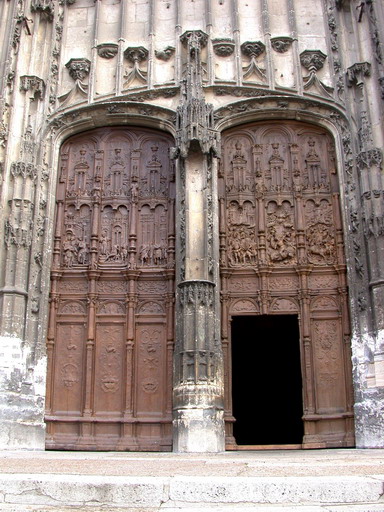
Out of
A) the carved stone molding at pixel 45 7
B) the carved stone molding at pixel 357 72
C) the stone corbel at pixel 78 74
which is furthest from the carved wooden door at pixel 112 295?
the carved stone molding at pixel 357 72

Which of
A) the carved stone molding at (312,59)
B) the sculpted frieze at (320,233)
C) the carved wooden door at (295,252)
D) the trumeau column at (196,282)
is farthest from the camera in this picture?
the carved stone molding at (312,59)

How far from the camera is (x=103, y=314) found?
13750 millimetres

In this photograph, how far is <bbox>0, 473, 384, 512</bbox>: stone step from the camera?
14.4 ft

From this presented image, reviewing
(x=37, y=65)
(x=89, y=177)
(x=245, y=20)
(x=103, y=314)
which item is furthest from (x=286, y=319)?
(x=37, y=65)

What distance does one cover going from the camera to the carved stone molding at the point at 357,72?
14031 millimetres

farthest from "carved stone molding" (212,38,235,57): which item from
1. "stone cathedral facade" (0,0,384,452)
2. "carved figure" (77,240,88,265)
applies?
"carved figure" (77,240,88,265)

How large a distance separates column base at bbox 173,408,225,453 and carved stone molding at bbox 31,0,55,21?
35.3ft

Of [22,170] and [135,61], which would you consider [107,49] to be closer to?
[135,61]

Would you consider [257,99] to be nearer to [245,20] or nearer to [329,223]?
[245,20]

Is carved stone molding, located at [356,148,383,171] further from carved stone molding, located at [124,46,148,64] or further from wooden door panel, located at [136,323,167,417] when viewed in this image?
carved stone molding, located at [124,46,148,64]

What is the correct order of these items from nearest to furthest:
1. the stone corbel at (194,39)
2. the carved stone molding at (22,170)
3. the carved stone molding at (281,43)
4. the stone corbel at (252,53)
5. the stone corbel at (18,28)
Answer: the carved stone molding at (22,170) → the stone corbel at (18,28) → the stone corbel at (194,39) → the stone corbel at (252,53) → the carved stone molding at (281,43)

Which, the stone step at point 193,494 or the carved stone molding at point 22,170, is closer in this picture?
the stone step at point 193,494

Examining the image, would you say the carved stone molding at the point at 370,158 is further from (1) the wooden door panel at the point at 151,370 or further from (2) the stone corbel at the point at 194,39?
(1) the wooden door panel at the point at 151,370

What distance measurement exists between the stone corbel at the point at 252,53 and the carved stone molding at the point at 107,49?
3.36m
